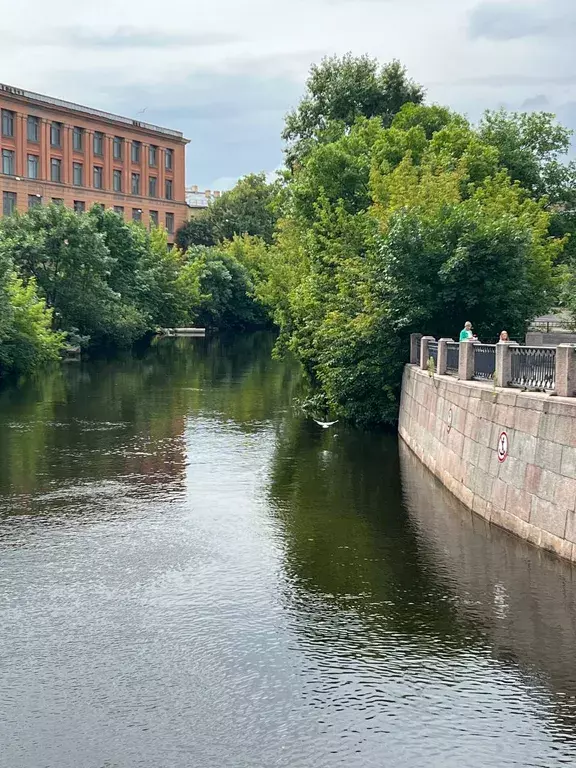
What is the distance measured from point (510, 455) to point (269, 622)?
20.5 feet

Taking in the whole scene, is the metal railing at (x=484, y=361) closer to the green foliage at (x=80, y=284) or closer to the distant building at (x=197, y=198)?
the green foliage at (x=80, y=284)

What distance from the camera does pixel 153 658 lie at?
12383 mm

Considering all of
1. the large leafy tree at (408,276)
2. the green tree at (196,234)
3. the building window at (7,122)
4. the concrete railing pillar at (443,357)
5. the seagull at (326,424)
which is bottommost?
the seagull at (326,424)

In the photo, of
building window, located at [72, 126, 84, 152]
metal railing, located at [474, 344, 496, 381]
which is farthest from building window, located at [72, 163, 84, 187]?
metal railing, located at [474, 344, 496, 381]

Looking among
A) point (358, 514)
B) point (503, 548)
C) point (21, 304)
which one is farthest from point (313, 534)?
point (21, 304)

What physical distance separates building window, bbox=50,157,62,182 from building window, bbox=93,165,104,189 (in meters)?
5.30

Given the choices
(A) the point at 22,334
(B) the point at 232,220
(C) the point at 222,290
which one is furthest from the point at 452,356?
(B) the point at 232,220

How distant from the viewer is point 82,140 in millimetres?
99375

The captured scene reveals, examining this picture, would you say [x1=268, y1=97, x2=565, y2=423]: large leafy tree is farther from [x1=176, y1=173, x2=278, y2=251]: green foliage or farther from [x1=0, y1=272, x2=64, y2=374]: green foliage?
[x1=176, y1=173, x2=278, y2=251]: green foliage

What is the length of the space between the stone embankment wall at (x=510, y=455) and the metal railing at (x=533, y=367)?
0.34 meters

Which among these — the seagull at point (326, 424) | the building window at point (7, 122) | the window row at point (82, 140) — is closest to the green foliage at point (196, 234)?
the window row at point (82, 140)

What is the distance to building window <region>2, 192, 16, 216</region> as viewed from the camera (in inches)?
3548

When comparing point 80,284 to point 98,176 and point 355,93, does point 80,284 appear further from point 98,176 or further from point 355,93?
point 98,176

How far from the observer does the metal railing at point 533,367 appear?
17250mm
